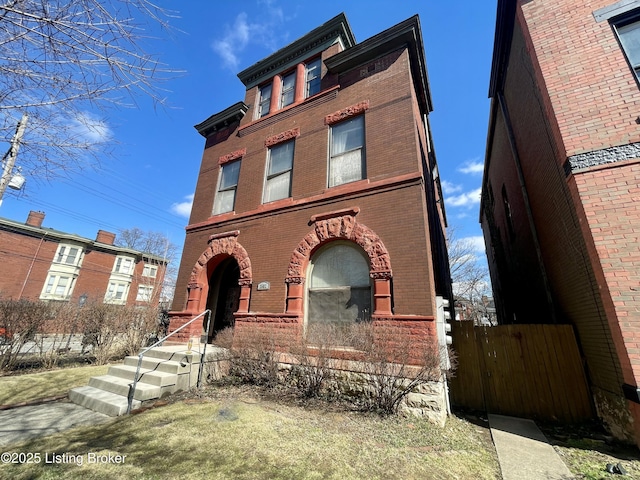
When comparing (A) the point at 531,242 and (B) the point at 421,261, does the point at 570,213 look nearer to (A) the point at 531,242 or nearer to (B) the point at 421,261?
(B) the point at 421,261

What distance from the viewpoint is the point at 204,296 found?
9.41m

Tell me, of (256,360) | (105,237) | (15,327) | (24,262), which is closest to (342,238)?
(256,360)

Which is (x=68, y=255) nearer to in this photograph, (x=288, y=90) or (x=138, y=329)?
(x=138, y=329)

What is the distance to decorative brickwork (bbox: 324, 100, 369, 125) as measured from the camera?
8148mm

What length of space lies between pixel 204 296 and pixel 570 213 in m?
10.3

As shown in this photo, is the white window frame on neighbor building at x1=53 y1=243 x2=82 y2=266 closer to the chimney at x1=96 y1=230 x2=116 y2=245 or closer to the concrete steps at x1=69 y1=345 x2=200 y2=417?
the chimney at x1=96 y1=230 x2=116 y2=245

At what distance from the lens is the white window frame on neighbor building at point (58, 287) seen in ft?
88.3

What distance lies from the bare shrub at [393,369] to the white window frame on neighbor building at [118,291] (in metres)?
34.8

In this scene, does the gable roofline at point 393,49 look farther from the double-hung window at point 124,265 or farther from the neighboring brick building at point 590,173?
the double-hung window at point 124,265

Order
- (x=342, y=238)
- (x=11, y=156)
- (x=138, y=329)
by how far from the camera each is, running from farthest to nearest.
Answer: (x=138, y=329), (x=342, y=238), (x=11, y=156)

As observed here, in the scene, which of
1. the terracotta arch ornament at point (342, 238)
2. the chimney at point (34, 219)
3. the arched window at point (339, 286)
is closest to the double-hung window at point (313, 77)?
the terracotta arch ornament at point (342, 238)

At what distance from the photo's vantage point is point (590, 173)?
4723mm

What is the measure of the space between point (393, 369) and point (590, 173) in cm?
487

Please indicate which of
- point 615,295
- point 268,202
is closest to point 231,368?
point 268,202
